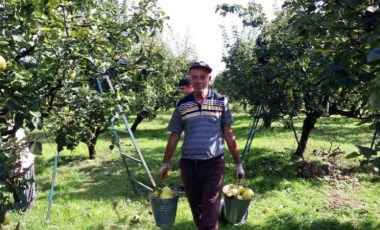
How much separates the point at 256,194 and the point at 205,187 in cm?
277

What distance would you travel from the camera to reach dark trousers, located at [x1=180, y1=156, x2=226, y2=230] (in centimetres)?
359

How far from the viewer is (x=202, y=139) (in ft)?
12.4

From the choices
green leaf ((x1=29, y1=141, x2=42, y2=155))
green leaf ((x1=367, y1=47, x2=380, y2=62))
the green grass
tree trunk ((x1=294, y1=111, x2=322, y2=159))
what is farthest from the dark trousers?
tree trunk ((x1=294, y1=111, x2=322, y2=159))

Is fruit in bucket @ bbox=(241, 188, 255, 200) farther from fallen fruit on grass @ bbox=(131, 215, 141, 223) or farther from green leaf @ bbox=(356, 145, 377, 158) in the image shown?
green leaf @ bbox=(356, 145, 377, 158)

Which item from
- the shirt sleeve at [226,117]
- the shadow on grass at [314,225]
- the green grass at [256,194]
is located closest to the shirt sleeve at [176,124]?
the shirt sleeve at [226,117]

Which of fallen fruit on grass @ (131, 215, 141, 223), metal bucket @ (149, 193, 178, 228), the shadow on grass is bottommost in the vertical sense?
fallen fruit on grass @ (131, 215, 141, 223)

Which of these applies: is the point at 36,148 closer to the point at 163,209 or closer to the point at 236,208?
the point at 163,209

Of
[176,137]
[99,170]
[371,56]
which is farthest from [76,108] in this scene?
[99,170]

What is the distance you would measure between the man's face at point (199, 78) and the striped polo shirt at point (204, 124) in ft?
0.40

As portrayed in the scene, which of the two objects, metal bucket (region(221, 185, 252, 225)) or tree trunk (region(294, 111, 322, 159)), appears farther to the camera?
tree trunk (region(294, 111, 322, 159))

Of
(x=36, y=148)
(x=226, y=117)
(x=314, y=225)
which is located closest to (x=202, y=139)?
(x=226, y=117)

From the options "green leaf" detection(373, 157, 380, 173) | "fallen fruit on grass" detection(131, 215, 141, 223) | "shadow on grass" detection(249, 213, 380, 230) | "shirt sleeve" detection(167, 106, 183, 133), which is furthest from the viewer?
"fallen fruit on grass" detection(131, 215, 141, 223)

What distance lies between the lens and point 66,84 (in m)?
2.65

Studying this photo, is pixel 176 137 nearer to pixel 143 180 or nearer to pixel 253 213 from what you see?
pixel 253 213
